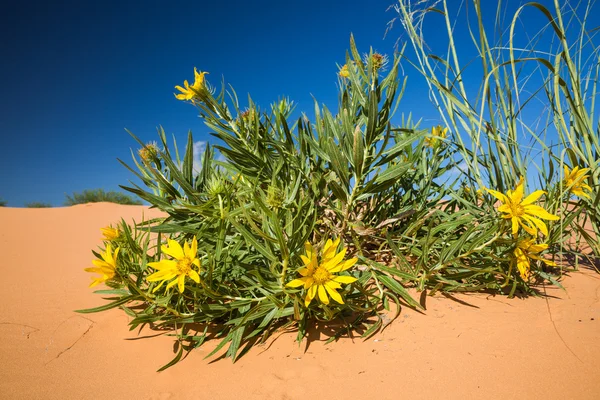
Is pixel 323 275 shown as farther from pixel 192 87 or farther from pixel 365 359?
pixel 192 87

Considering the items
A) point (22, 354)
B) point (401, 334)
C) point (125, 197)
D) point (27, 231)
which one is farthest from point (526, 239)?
point (125, 197)

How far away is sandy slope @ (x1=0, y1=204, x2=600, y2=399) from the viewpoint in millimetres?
1060

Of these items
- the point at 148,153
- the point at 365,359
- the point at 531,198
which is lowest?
the point at 365,359

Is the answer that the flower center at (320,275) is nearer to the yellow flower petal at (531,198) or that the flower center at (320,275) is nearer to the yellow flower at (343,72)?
the yellow flower petal at (531,198)

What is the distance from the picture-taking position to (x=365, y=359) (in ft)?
3.96

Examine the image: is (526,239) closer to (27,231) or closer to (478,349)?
(478,349)

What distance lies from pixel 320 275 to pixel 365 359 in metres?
0.37

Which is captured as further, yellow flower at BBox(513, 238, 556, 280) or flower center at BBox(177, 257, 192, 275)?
yellow flower at BBox(513, 238, 556, 280)

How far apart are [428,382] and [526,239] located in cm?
69

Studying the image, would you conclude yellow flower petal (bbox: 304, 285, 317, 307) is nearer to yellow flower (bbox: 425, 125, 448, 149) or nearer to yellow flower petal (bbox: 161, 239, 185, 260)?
yellow flower petal (bbox: 161, 239, 185, 260)

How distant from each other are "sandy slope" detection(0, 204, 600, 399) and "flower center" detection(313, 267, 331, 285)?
0.33 meters

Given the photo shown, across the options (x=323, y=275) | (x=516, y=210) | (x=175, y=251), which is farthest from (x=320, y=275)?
(x=516, y=210)

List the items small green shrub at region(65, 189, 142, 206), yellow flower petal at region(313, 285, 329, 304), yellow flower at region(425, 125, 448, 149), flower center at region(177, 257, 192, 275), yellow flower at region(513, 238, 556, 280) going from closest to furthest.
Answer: yellow flower petal at region(313, 285, 329, 304), flower center at region(177, 257, 192, 275), yellow flower at region(513, 238, 556, 280), yellow flower at region(425, 125, 448, 149), small green shrub at region(65, 189, 142, 206)

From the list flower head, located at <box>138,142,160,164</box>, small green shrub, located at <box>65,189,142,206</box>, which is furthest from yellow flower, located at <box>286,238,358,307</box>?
small green shrub, located at <box>65,189,142,206</box>
